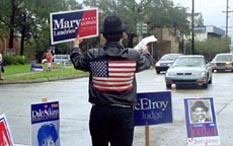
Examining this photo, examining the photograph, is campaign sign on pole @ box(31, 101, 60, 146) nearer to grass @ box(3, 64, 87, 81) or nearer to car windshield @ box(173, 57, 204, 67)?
car windshield @ box(173, 57, 204, 67)

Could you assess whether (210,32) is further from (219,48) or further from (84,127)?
(84,127)

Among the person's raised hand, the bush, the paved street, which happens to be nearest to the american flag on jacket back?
the person's raised hand

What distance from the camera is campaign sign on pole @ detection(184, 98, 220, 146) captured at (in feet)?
20.2

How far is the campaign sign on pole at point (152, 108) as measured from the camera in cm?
554

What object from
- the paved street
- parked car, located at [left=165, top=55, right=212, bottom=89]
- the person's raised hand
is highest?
the person's raised hand

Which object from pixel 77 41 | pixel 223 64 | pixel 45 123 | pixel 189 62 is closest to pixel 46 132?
pixel 45 123

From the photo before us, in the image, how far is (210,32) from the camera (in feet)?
331

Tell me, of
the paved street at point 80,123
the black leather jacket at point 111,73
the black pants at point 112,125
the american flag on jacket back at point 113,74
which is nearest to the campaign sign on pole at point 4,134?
the black pants at point 112,125

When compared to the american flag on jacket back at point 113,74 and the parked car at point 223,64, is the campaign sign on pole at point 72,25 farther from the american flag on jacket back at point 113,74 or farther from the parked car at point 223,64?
the parked car at point 223,64

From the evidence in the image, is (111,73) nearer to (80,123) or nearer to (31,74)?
(80,123)

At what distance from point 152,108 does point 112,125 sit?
52.6 inches

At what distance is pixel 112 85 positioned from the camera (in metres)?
4.32

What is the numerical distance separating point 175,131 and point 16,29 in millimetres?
45021

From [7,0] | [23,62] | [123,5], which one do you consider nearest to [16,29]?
[7,0]
